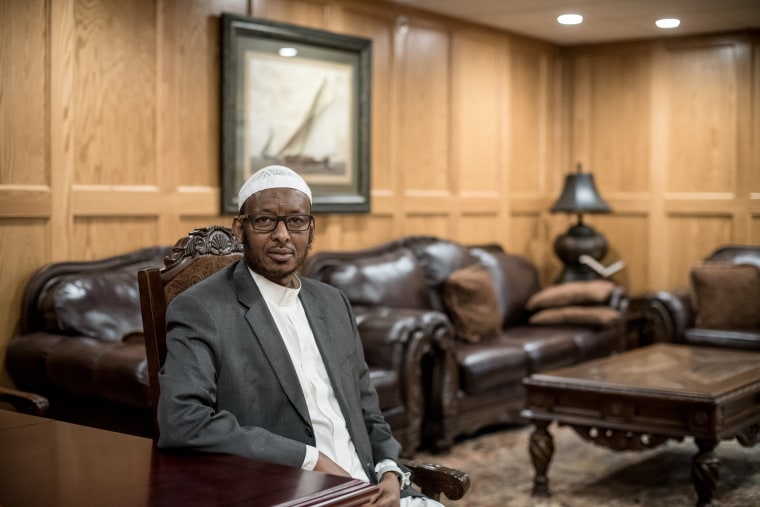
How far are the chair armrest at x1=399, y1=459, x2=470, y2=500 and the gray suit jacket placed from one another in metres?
0.06

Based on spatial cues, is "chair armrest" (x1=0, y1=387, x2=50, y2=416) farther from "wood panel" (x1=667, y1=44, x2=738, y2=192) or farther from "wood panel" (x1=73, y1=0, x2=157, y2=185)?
"wood panel" (x1=667, y1=44, x2=738, y2=192)

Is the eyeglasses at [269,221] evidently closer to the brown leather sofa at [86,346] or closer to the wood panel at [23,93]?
the brown leather sofa at [86,346]

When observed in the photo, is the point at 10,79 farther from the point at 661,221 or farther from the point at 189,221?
the point at 661,221

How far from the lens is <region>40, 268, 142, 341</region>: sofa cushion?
13.2 ft

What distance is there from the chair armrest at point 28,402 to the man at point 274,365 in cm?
129

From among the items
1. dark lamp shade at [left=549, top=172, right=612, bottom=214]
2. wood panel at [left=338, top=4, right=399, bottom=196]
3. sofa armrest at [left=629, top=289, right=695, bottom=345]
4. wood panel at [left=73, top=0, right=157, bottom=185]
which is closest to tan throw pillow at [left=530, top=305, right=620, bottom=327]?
sofa armrest at [left=629, top=289, right=695, bottom=345]

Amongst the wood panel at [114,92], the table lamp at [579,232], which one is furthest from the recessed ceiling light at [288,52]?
the table lamp at [579,232]

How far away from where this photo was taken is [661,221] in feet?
24.0

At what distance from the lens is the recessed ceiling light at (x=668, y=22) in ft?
21.4

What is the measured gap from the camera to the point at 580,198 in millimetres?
7000

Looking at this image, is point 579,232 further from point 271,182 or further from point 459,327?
point 271,182

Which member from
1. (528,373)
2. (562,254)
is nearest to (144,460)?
(528,373)

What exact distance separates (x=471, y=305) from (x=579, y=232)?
5.81ft

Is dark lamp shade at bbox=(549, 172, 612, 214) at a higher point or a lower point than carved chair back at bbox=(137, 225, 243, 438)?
higher
